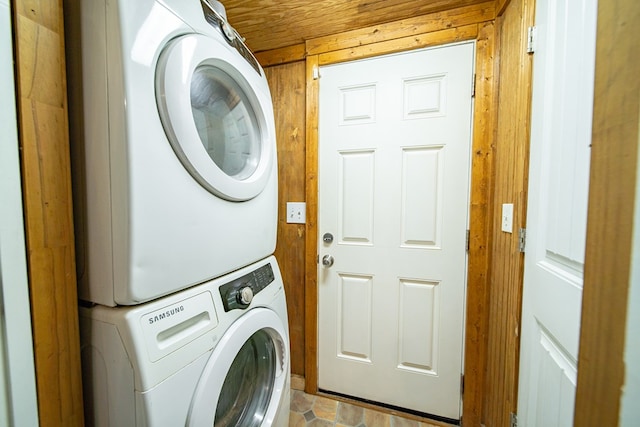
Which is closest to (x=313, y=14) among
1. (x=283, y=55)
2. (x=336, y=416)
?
(x=283, y=55)

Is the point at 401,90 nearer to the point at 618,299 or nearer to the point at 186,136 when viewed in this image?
the point at 186,136

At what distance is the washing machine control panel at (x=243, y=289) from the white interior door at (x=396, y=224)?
0.59 metres

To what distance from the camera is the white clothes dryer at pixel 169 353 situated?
415 millimetres

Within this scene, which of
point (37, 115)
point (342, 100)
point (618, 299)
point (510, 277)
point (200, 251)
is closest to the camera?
point (618, 299)

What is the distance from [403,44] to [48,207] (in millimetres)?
1446

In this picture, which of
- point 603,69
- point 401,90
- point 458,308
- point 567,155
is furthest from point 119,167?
point 458,308

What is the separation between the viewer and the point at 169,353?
449 mm

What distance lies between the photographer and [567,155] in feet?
1.80

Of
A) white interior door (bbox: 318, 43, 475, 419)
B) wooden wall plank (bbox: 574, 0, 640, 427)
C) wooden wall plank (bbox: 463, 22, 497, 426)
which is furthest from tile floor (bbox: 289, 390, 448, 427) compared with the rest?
wooden wall plank (bbox: 574, 0, 640, 427)

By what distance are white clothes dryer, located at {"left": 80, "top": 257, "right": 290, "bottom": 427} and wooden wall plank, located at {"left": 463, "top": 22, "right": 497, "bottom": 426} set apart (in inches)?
40.1

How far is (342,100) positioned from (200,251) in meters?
1.10

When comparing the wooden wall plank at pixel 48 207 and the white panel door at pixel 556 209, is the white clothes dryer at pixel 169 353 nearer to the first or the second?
the wooden wall plank at pixel 48 207

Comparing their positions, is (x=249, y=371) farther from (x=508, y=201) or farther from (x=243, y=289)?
(x=508, y=201)

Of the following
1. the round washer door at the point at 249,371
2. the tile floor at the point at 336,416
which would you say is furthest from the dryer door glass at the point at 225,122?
the tile floor at the point at 336,416
